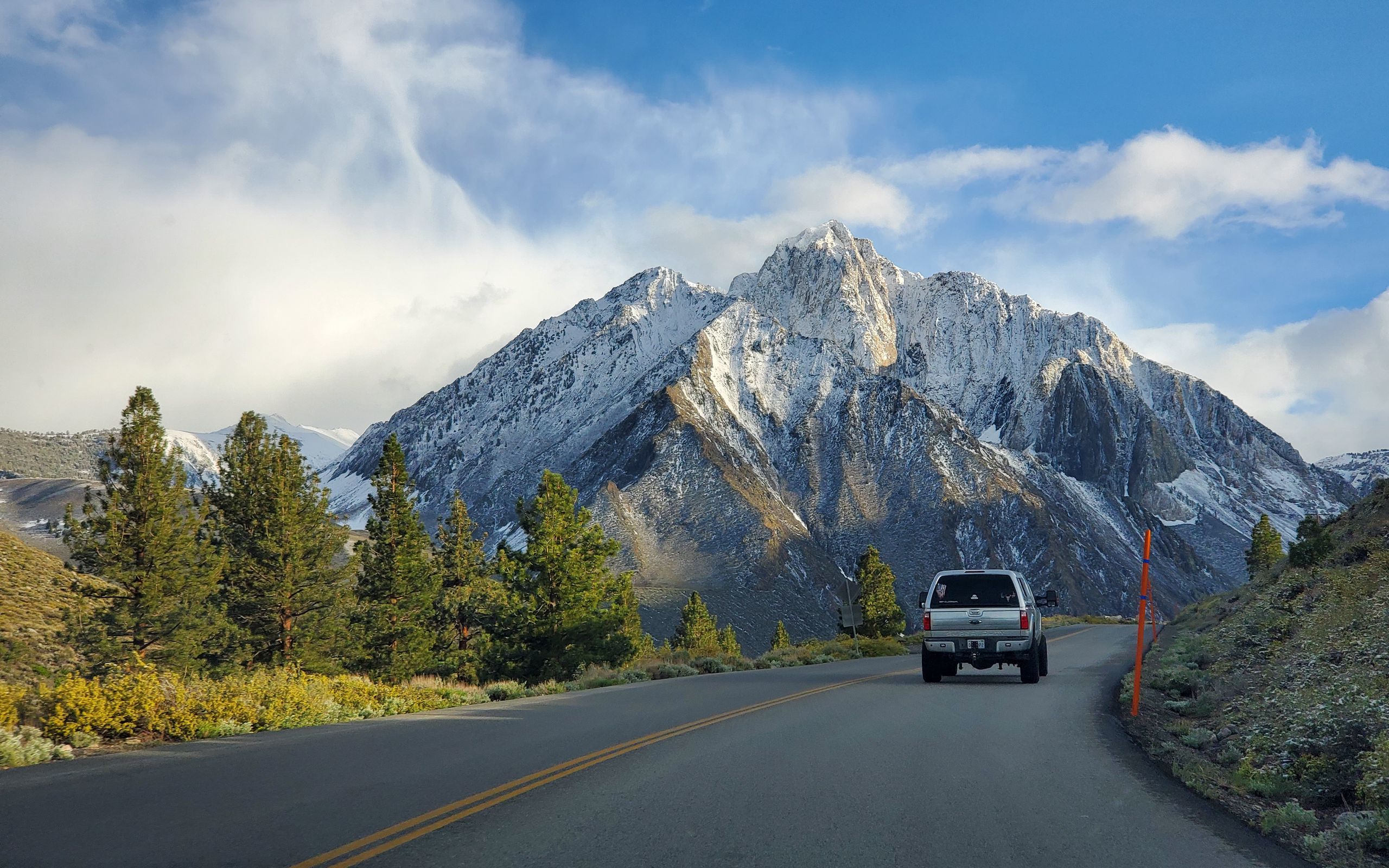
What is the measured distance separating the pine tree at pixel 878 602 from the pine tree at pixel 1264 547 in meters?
36.0

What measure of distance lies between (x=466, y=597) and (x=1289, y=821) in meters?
43.8

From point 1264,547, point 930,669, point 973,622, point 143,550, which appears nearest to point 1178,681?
point 973,622

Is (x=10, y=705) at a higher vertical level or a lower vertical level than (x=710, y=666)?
higher

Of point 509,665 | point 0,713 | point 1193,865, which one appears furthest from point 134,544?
point 1193,865

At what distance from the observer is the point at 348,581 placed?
4119cm

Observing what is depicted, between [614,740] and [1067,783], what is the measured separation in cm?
489

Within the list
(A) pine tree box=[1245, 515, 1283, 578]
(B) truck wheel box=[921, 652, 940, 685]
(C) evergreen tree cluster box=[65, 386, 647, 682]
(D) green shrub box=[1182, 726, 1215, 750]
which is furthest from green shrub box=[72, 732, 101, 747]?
(A) pine tree box=[1245, 515, 1283, 578]

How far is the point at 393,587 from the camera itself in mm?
40625

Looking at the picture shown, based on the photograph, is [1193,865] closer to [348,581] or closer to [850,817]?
[850,817]

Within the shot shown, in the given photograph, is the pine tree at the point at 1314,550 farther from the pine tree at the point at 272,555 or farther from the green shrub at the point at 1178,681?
the pine tree at the point at 272,555

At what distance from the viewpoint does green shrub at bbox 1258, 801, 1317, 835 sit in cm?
705

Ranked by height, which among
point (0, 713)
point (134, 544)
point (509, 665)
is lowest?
point (509, 665)

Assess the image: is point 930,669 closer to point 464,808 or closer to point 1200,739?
point 1200,739

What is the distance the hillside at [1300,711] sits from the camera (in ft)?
24.3
